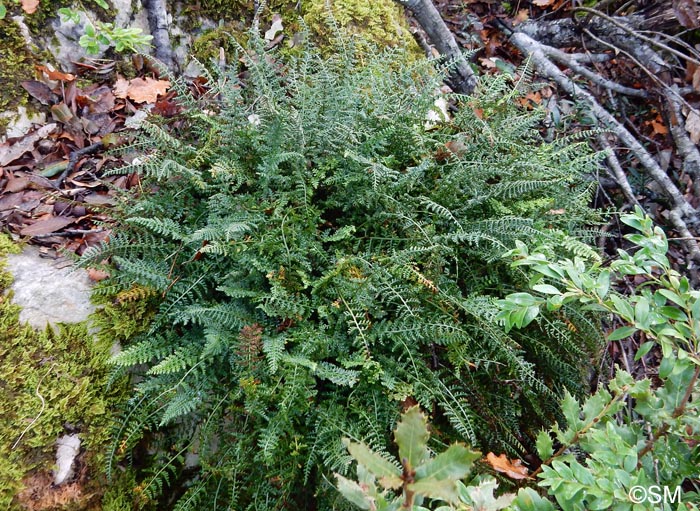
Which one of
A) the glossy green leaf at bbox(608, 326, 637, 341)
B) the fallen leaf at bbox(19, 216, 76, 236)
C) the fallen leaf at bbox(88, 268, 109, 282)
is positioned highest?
the fallen leaf at bbox(19, 216, 76, 236)

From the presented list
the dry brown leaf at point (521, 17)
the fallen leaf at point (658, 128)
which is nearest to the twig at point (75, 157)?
the dry brown leaf at point (521, 17)

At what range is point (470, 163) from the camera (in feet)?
7.42

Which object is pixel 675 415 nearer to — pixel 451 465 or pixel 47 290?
pixel 451 465

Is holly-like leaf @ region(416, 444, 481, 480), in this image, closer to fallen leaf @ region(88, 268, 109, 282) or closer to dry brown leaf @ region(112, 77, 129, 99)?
fallen leaf @ region(88, 268, 109, 282)

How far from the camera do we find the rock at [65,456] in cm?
186

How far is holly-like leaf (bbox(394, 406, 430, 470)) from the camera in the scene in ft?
2.63

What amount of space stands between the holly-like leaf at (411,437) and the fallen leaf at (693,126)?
3.46 meters

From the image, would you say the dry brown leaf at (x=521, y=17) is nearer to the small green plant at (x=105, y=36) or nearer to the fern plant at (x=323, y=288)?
the fern plant at (x=323, y=288)

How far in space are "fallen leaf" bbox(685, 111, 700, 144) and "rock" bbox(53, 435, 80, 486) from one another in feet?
13.4

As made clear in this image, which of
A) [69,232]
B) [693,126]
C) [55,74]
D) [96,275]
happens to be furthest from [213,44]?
[693,126]

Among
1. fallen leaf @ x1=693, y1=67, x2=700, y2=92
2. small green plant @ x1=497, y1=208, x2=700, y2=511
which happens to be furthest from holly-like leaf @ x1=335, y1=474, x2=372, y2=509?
fallen leaf @ x1=693, y1=67, x2=700, y2=92

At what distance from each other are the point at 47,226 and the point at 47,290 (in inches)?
16.0

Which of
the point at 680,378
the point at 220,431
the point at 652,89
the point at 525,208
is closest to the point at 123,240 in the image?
the point at 220,431

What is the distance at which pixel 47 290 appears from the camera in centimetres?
218
